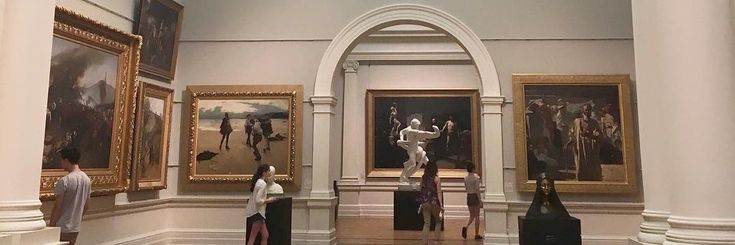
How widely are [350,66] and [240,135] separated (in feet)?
25.1

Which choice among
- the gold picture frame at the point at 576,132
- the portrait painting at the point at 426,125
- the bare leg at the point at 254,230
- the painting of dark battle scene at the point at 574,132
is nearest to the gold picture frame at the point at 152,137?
the bare leg at the point at 254,230

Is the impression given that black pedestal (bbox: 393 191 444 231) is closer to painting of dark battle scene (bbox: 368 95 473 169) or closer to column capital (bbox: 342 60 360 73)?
painting of dark battle scene (bbox: 368 95 473 169)

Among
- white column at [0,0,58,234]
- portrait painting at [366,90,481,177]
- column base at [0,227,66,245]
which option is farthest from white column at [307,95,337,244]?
portrait painting at [366,90,481,177]

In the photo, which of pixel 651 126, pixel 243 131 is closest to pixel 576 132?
pixel 651 126

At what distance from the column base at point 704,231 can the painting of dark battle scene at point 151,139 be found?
25.0 ft

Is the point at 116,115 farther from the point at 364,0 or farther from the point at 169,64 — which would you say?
the point at 364,0

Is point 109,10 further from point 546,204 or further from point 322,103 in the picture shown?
point 546,204

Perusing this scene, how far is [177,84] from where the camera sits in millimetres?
9984

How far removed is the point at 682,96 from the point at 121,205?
7734 millimetres

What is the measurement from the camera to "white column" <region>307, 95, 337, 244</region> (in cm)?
955

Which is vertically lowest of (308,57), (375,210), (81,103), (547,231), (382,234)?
(382,234)

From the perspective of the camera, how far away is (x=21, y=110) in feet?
14.7

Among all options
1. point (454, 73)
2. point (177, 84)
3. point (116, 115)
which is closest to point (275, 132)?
point (177, 84)

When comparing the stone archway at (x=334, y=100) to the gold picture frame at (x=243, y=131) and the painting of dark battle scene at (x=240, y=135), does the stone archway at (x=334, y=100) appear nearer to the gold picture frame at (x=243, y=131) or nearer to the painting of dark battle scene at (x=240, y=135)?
the gold picture frame at (x=243, y=131)
